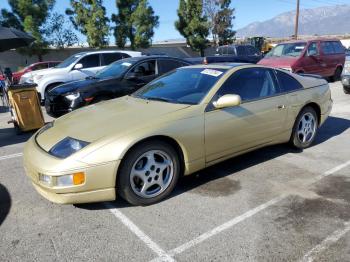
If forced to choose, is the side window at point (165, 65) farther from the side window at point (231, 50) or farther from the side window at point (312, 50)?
the side window at point (231, 50)

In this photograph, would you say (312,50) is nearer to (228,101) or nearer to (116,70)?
(116,70)

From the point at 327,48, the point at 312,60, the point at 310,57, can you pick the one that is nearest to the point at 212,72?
the point at 310,57

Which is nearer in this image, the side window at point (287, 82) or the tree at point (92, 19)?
the side window at point (287, 82)

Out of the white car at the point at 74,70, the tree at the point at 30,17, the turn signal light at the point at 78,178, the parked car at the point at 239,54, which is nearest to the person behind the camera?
the turn signal light at the point at 78,178

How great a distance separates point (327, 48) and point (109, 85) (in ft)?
31.5

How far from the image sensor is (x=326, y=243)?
9.73 feet

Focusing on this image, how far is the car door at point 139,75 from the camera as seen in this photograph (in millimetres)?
7729

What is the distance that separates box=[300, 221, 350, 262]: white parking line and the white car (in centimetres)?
878

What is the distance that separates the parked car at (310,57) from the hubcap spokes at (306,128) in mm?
6429

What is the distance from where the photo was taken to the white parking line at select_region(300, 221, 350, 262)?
9.14 ft

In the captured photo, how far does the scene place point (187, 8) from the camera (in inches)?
1246

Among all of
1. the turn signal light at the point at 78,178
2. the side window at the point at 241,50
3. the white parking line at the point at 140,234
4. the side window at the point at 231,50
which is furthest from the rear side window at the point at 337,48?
the turn signal light at the point at 78,178

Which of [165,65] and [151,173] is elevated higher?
[165,65]

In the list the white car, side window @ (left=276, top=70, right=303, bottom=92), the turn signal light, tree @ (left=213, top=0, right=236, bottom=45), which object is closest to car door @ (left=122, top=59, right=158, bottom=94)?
the white car
